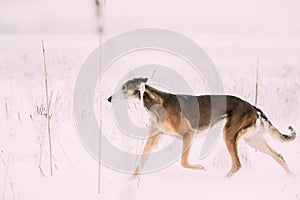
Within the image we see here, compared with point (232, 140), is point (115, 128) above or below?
above

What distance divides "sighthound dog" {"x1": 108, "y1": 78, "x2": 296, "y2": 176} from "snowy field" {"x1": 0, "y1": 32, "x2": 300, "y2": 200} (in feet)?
0.49

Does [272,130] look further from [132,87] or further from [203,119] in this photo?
[132,87]

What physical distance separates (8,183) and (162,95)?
97 cm

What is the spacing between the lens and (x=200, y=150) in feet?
8.96

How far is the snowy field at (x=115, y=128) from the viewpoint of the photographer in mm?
2129

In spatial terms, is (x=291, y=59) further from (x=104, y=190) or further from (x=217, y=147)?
(x=104, y=190)

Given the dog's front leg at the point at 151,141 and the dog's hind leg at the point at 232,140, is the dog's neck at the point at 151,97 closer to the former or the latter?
the dog's front leg at the point at 151,141

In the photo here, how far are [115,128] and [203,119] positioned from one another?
876 millimetres

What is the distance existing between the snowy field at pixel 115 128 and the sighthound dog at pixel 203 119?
15 centimetres

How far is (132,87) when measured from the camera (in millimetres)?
2191

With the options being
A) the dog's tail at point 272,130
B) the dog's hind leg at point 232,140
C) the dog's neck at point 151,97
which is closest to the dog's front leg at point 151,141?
the dog's neck at point 151,97

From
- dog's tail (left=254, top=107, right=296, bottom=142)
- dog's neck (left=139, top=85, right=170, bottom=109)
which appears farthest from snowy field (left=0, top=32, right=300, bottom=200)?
dog's neck (left=139, top=85, right=170, bottom=109)

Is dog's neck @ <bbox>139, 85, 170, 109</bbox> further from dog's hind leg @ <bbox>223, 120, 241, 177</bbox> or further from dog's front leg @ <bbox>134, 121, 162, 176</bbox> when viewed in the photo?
dog's hind leg @ <bbox>223, 120, 241, 177</bbox>

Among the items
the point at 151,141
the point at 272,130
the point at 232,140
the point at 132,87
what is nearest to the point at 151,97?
the point at 132,87
